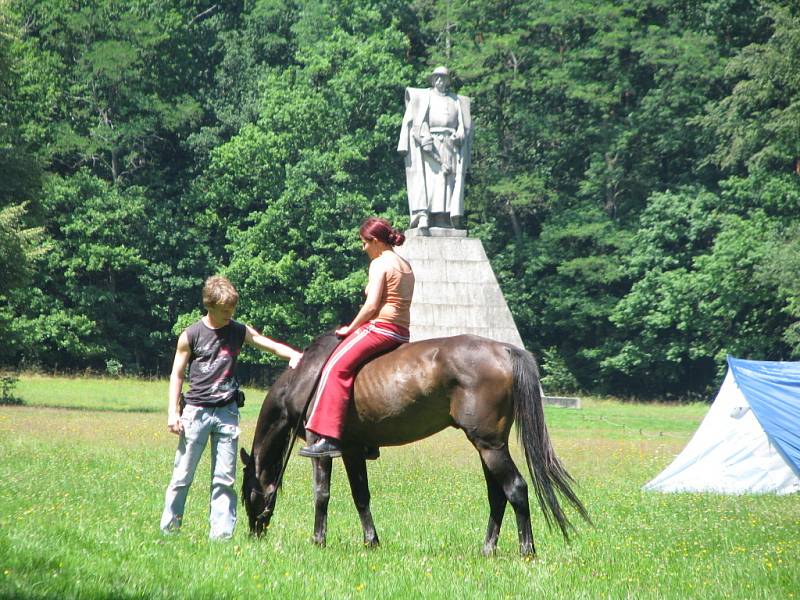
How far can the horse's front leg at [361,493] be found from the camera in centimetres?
791

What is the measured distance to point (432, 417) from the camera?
25.7 ft

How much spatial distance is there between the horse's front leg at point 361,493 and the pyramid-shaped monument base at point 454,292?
13514mm

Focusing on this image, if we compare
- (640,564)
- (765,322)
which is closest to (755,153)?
(765,322)

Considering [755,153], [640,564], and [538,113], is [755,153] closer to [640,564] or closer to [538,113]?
[538,113]

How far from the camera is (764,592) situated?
6.43 m

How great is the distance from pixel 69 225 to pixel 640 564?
1334 inches

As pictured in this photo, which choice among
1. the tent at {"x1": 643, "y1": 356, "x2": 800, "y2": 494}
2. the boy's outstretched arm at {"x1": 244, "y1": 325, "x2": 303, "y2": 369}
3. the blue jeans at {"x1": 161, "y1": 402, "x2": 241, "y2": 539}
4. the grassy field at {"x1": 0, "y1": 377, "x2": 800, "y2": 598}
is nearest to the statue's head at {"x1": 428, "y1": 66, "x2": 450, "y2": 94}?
the grassy field at {"x1": 0, "y1": 377, "x2": 800, "y2": 598}

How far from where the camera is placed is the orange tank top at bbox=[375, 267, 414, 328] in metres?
7.84

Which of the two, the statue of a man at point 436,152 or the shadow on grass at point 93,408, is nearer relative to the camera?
the shadow on grass at point 93,408

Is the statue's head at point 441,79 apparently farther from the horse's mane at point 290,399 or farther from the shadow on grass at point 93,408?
the horse's mane at point 290,399

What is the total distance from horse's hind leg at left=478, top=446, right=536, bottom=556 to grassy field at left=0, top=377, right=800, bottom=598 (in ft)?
0.56

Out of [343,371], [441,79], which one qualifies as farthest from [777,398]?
[441,79]

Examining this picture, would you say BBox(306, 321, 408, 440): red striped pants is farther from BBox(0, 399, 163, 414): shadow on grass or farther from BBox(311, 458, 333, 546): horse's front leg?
BBox(0, 399, 163, 414): shadow on grass

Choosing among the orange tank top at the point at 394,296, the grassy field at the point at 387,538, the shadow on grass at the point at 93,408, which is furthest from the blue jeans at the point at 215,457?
the shadow on grass at the point at 93,408
